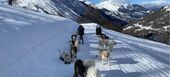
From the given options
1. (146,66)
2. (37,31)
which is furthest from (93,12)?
(146,66)

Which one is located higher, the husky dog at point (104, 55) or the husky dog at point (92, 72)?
the husky dog at point (92, 72)

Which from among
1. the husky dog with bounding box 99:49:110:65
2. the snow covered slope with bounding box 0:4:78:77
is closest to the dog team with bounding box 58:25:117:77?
the husky dog with bounding box 99:49:110:65

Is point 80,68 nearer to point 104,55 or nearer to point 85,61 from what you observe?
point 85,61

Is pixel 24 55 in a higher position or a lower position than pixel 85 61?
lower

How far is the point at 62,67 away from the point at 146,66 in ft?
17.4

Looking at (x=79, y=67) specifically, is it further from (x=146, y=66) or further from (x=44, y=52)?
(x=44, y=52)

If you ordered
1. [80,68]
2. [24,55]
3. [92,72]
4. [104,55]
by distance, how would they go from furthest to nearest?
[24,55], [104,55], [80,68], [92,72]

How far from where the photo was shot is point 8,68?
1853 cm

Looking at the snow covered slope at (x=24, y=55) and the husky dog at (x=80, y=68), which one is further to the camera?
the snow covered slope at (x=24, y=55)

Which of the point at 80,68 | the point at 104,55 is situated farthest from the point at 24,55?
the point at 80,68

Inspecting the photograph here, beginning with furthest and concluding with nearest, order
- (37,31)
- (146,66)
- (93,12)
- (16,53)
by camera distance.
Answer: (93,12)
(37,31)
(146,66)
(16,53)

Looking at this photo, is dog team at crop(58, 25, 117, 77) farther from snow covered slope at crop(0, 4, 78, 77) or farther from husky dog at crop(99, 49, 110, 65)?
snow covered slope at crop(0, 4, 78, 77)

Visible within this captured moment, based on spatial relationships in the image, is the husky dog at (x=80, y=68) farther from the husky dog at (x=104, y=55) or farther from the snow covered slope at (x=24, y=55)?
the husky dog at (x=104, y=55)

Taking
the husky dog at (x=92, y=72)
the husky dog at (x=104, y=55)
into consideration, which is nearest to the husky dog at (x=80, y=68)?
the husky dog at (x=92, y=72)
